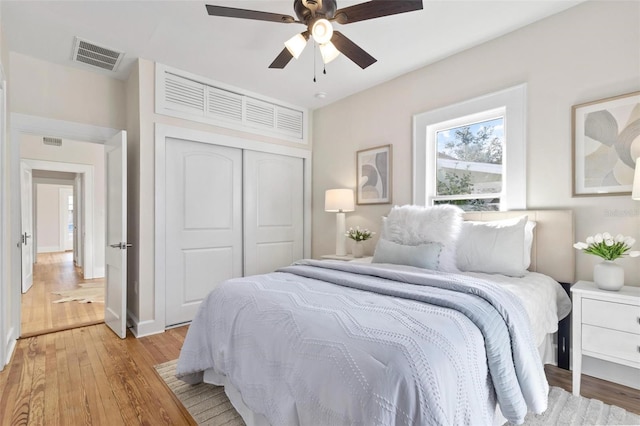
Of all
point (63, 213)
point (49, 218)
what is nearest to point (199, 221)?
point (63, 213)

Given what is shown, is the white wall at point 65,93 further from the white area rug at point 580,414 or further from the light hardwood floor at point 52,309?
the white area rug at point 580,414

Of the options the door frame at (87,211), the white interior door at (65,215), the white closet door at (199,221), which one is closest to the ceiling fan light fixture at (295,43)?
the white closet door at (199,221)

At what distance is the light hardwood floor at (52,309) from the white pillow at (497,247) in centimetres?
378

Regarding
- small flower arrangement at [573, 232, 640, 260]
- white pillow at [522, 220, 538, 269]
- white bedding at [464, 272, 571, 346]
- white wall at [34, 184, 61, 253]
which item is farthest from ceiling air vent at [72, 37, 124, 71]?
white wall at [34, 184, 61, 253]

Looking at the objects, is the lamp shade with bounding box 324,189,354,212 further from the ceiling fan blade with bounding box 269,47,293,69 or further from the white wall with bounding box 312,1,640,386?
the ceiling fan blade with bounding box 269,47,293,69

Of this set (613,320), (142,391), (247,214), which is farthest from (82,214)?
(613,320)

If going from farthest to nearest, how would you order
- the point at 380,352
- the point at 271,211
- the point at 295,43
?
the point at 271,211, the point at 295,43, the point at 380,352

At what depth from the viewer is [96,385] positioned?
2.14m

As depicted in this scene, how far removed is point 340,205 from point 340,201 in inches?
1.9

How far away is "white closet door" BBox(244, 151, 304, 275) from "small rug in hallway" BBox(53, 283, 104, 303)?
7.52ft

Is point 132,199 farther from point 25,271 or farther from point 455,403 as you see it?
point 455,403

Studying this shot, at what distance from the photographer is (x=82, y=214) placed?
624 cm

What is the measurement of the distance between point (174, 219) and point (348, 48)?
242cm

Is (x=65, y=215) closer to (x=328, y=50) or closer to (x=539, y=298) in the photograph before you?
(x=328, y=50)
